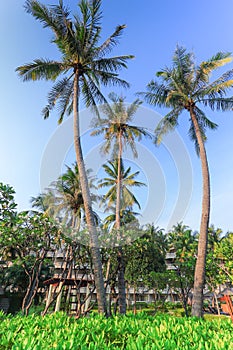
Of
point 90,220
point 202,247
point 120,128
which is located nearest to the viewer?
point 90,220

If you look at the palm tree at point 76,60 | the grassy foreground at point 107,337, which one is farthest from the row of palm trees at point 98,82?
the grassy foreground at point 107,337

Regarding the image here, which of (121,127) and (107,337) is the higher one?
(121,127)

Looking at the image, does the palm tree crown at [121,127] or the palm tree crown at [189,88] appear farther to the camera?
the palm tree crown at [121,127]

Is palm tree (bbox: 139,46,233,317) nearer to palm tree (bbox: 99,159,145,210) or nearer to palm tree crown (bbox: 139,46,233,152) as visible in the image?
palm tree crown (bbox: 139,46,233,152)

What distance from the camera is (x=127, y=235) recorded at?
12.6 meters

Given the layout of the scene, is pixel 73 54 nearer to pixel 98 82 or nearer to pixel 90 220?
pixel 98 82

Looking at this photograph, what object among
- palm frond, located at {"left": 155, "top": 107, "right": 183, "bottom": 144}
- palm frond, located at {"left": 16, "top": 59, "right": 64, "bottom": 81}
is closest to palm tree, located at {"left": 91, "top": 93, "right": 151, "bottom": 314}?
palm frond, located at {"left": 155, "top": 107, "right": 183, "bottom": 144}

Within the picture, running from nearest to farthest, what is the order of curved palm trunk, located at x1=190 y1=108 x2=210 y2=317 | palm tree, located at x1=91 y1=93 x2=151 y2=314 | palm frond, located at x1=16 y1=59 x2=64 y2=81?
curved palm trunk, located at x1=190 y1=108 x2=210 y2=317
palm frond, located at x1=16 y1=59 x2=64 y2=81
palm tree, located at x1=91 y1=93 x2=151 y2=314

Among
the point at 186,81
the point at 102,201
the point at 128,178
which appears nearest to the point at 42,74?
the point at 186,81

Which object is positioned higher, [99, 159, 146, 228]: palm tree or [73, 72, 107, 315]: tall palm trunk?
[99, 159, 146, 228]: palm tree

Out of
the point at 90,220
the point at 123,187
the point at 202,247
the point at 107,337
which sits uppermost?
the point at 123,187

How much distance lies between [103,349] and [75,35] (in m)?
12.5

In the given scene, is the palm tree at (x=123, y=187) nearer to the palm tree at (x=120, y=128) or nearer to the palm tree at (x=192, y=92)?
the palm tree at (x=120, y=128)

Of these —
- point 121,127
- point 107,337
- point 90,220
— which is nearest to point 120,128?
point 121,127
